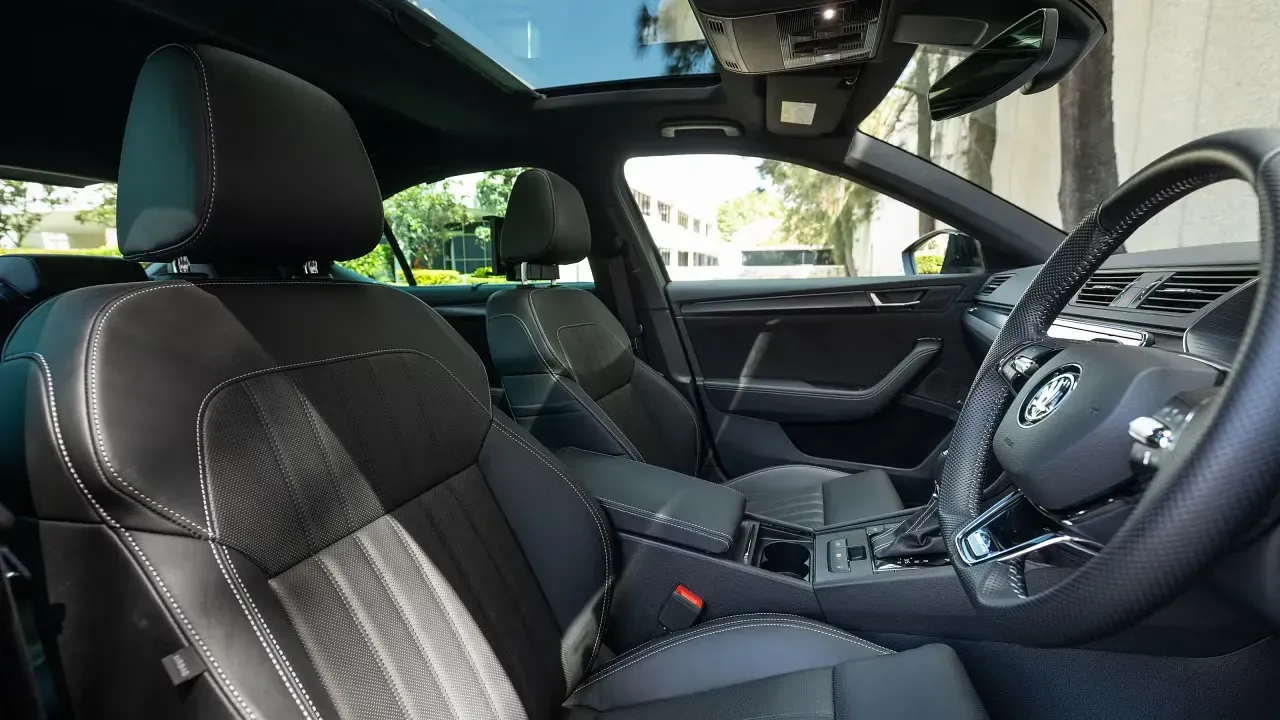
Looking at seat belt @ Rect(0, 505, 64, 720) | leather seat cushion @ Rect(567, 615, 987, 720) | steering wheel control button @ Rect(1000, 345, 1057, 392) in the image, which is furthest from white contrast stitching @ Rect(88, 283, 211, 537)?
steering wheel control button @ Rect(1000, 345, 1057, 392)

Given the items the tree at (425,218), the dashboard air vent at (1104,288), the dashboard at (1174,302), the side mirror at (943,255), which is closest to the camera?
the dashboard at (1174,302)

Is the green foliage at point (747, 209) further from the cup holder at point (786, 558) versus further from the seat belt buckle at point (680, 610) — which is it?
the seat belt buckle at point (680, 610)

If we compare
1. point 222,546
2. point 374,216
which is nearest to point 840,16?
point 374,216

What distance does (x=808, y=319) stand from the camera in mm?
2758

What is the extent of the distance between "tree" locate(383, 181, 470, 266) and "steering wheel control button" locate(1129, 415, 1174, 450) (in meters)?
2.92

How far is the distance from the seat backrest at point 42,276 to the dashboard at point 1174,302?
8.41ft

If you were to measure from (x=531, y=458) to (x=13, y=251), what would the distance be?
2.50m

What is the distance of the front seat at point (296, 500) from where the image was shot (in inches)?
31.5

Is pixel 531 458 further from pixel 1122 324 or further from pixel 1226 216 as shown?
pixel 1226 216

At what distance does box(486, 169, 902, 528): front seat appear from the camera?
2045 mm

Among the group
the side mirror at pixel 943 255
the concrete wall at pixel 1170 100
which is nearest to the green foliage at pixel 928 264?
the side mirror at pixel 943 255

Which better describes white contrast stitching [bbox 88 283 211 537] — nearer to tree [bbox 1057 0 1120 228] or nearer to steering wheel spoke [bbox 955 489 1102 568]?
steering wheel spoke [bbox 955 489 1102 568]

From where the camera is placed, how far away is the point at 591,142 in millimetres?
2818

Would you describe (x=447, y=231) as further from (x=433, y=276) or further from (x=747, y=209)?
(x=747, y=209)
